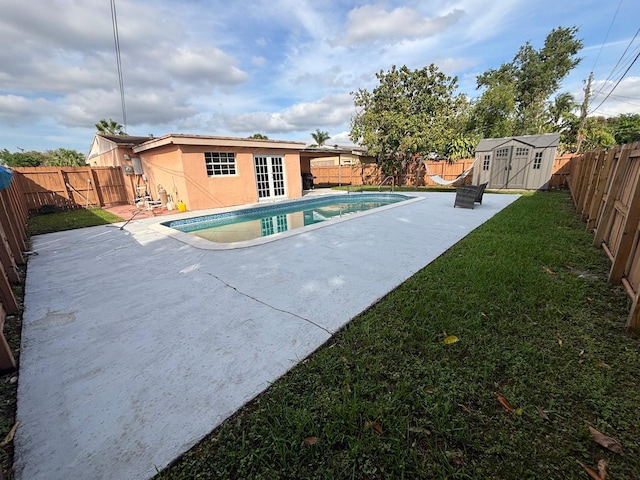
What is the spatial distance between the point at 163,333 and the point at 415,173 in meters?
18.0

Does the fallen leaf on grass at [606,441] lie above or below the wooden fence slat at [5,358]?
below

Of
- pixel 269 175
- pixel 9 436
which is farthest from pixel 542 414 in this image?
pixel 269 175

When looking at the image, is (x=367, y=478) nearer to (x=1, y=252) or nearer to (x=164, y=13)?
(x=1, y=252)

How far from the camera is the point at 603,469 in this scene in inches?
50.2

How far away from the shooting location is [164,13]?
802 cm

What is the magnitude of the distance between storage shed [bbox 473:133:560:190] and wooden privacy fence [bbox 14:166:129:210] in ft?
62.1

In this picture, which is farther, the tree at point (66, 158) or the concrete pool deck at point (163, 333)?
the tree at point (66, 158)

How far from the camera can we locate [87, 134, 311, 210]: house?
32.1 ft

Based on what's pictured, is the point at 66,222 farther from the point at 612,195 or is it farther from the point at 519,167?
the point at 519,167

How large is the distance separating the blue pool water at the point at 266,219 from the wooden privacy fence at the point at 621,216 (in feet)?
19.4

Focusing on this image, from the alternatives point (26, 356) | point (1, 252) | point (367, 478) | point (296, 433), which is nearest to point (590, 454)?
point (367, 478)

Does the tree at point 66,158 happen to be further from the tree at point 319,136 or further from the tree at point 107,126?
the tree at point 319,136

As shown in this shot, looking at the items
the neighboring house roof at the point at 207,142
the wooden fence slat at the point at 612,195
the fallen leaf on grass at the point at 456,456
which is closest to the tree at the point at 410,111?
the neighboring house roof at the point at 207,142

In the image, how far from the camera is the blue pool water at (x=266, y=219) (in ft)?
25.0
